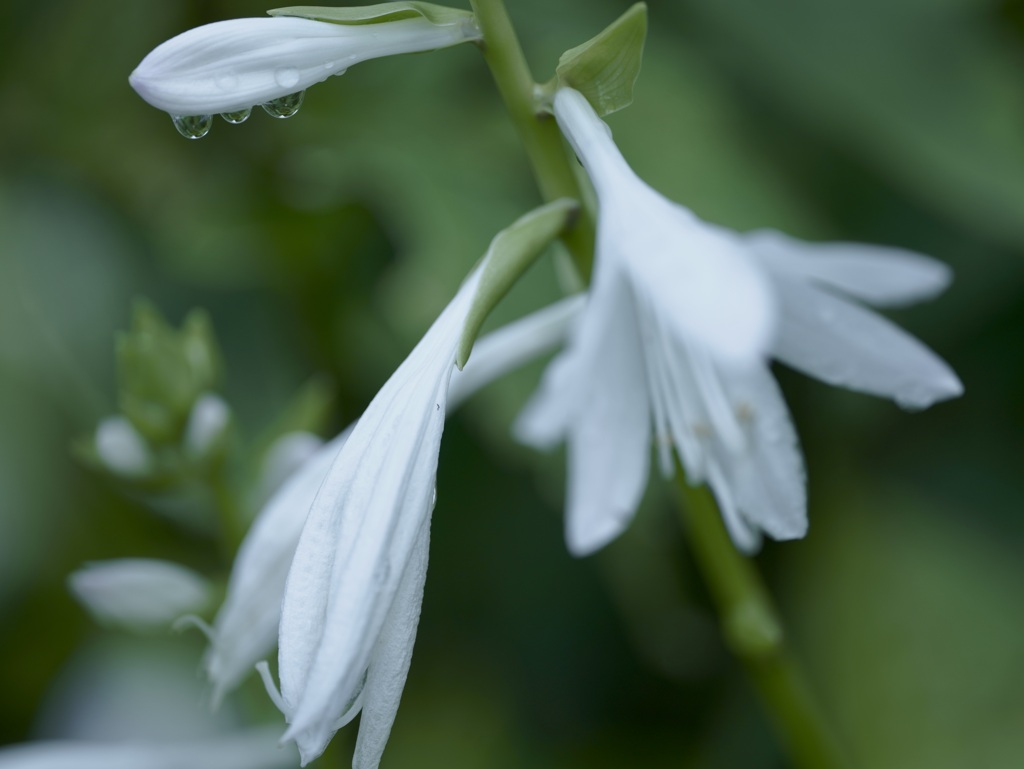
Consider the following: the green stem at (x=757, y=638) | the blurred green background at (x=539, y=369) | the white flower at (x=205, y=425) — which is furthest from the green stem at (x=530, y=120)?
the blurred green background at (x=539, y=369)

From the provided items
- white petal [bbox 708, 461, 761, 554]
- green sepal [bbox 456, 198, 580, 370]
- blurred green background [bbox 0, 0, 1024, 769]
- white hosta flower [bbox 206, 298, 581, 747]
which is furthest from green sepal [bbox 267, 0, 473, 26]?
blurred green background [bbox 0, 0, 1024, 769]

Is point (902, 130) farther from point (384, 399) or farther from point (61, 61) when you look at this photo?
point (61, 61)

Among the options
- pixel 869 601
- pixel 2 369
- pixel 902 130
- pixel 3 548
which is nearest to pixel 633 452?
pixel 869 601

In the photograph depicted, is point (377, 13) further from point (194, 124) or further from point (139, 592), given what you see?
point (139, 592)

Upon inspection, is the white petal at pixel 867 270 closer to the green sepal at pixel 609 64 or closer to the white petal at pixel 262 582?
the green sepal at pixel 609 64

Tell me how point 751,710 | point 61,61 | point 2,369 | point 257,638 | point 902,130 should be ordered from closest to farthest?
point 257,638 < point 751,710 < point 902,130 < point 2,369 < point 61,61

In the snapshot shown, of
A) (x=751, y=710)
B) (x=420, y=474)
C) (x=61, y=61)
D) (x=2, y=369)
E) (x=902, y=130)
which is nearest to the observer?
(x=420, y=474)

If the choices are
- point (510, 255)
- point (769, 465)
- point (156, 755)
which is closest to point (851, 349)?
point (769, 465)
